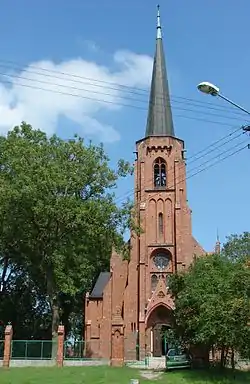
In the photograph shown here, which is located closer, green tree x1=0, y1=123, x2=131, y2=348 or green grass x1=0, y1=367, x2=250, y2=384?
green grass x1=0, y1=367, x2=250, y2=384

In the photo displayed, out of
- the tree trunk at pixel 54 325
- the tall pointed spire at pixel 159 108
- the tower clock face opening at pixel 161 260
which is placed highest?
the tall pointed spire at pixel 159 108

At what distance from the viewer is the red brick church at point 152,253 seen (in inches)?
1705

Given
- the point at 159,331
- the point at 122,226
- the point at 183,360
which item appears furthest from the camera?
the point at 159,331

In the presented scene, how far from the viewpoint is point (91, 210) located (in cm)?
3353

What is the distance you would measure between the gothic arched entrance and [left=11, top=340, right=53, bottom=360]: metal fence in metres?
10.6

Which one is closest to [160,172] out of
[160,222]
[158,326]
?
[160,222]

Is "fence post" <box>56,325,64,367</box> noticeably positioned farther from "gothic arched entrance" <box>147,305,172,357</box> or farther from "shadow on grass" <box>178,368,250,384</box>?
"gothic arched entrance" <box>147,305,172,357</box>

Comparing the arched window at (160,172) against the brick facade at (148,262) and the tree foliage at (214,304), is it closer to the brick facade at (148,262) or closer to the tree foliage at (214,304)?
the brick facade at (148,262)

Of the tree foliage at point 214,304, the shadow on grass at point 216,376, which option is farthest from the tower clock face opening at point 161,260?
the shadow on grass at point 216,376

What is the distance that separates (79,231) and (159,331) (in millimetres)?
14161

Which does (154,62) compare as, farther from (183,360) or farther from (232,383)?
(232,383)

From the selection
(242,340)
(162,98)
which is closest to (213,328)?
(242,340)

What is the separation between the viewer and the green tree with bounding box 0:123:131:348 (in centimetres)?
3289

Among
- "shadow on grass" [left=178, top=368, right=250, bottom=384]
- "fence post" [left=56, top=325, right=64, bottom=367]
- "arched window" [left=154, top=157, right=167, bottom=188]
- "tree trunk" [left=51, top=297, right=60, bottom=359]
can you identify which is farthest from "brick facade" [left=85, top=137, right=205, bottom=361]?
"shadow on grass" [left=178, top=368, right=250, bottom=384]
